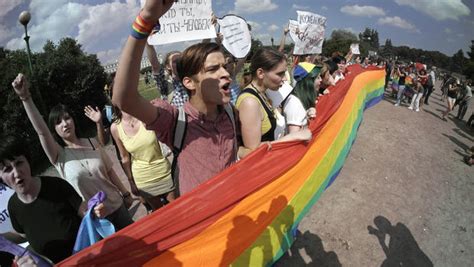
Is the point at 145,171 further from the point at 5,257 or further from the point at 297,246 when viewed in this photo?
the point at 297,246

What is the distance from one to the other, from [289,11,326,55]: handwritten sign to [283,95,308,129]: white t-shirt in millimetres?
3463

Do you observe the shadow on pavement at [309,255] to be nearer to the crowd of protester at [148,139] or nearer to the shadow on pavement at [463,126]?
the crowd of protester at [148,139]

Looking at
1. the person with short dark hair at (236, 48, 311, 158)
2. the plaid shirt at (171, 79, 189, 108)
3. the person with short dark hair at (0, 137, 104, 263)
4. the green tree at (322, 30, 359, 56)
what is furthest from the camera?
the green tree at (322, 30, 359, 56)

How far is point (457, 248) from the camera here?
13.2ft

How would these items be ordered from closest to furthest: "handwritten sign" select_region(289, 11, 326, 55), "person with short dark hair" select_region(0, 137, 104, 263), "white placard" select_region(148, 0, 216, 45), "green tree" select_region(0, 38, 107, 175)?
"person with short dark hair" select_region(0, 137, 104, 263), "white placard" select_region(148, 0, 216, 45), "handwritten sign" select_region(289, 11, 326, 55), "green tree" select_region(0, 38, 107, 175)

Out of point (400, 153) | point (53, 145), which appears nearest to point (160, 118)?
point (53, 145)

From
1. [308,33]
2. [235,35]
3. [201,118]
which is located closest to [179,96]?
[235,35]

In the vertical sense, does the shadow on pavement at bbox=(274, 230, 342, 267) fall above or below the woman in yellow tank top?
below

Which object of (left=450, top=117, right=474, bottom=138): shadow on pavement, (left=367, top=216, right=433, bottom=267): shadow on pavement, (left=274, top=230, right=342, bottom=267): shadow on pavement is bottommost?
(left=274, top=230, right=342, bottom=267): shadow on pavement

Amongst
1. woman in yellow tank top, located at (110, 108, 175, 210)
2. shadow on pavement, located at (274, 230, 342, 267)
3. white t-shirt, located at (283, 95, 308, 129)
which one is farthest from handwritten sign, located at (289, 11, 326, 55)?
woman in yellow tank top, located at (110, 108, 175, 210)

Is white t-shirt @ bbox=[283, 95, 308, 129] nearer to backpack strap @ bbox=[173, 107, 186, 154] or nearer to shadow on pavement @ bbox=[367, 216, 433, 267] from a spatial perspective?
backpack strap @ bbox=[173, 107, 186, 154]

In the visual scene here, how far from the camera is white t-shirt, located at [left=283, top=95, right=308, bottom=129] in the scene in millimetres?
2938

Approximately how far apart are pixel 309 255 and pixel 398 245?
1.39m

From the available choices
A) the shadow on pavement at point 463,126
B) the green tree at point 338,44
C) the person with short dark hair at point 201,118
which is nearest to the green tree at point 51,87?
the person with short dark hair at point 201,118
